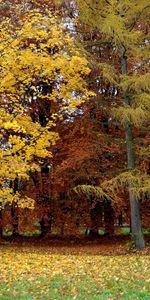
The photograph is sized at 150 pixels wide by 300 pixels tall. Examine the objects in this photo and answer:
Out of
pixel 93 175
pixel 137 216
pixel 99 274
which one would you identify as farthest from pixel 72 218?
pixel 99 274

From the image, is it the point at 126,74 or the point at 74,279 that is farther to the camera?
the point at 126,74

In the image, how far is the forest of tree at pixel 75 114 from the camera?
41.6ft

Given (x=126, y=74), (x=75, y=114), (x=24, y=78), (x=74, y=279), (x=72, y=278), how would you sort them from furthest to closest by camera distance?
Result: (x=75, y=114) < (x=126, y=74) < (x=24, y=78) < (x=72, y=278) < (x=74, y=279)

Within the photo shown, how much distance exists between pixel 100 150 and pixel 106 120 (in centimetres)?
305

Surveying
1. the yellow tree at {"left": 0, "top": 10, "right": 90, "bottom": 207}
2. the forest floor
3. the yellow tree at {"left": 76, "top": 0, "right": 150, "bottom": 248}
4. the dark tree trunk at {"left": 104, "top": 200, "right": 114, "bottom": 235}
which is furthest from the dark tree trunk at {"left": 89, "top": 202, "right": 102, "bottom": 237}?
the yellow tree at {"left": 0, "top": 10, "right": 90, "bottom": 207}

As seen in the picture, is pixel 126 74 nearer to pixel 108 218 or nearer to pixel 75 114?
pixel 75 114

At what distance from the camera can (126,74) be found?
15055 mm

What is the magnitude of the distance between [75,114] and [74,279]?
37.1ft

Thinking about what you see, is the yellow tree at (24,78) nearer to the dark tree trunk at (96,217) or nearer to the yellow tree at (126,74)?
the yellow tree at (126,74)

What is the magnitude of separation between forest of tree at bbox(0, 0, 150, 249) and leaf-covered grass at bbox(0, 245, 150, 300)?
250 centimetres

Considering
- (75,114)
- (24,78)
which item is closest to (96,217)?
(75,114)

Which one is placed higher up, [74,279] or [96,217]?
[96,217]

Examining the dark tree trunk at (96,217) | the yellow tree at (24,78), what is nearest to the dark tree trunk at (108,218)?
the dark tree trunk at (96,217)

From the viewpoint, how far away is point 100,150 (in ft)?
56.5
